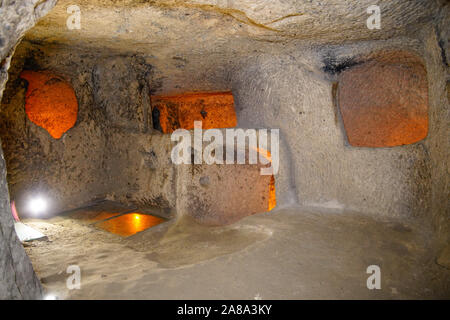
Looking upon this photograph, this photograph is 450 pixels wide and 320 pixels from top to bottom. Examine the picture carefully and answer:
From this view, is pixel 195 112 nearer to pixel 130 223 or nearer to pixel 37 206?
pixel 130 223

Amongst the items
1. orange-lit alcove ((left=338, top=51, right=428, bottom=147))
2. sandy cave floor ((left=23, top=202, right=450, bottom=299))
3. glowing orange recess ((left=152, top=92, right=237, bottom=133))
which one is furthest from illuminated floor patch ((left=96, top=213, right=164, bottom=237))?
orange-lit alcove ((left=338, top=51, right=428, bottom=147))

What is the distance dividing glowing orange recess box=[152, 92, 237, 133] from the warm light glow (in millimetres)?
2350

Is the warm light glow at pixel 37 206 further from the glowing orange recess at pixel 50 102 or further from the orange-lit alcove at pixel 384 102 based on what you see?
the orange-lit alcove at pixel 384 102

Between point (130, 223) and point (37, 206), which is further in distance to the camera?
point (130, 223)

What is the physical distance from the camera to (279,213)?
3.13 metres

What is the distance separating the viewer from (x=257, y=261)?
6.71 ft

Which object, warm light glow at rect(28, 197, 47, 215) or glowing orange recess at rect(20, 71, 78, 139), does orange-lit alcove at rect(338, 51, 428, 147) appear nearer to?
glowing orange recess at rect(20, 71, 78, 139)

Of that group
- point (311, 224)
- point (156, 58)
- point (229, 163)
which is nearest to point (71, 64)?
point (156, 58)

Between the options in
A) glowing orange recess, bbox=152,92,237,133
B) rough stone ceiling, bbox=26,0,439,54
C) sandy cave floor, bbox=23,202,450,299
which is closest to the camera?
sandy cave floor, bbox=23,202,450,299

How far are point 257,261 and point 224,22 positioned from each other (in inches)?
73.9

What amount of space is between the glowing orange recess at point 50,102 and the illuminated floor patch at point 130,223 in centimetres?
136

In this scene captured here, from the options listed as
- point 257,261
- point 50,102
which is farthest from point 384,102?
point 50,102

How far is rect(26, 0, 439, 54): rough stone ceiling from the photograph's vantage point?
222cm

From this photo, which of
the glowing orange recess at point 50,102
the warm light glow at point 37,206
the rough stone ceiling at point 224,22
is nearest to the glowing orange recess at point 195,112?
the glowing orange recess at point 50,102
